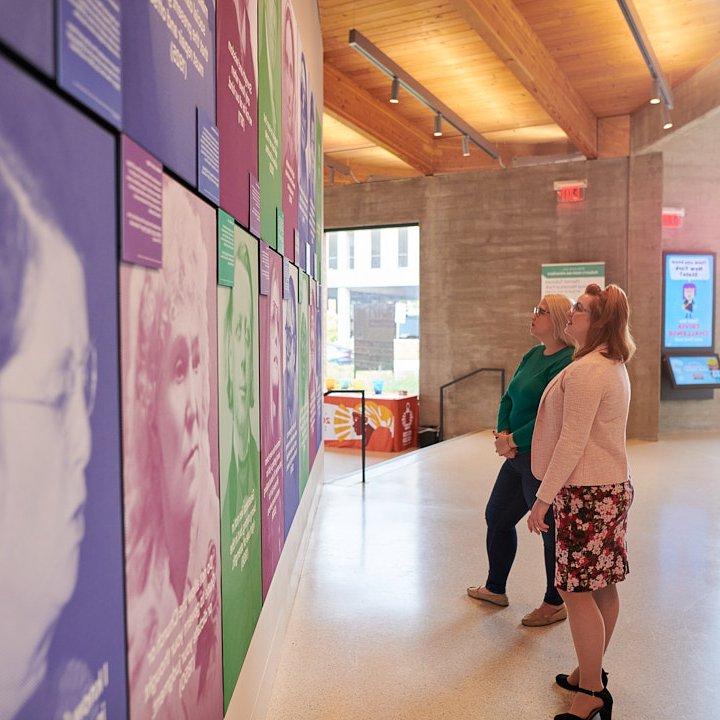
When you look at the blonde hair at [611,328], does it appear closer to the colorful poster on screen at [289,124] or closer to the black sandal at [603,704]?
the black sandal at [603,704]

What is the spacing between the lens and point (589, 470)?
2.21 meters

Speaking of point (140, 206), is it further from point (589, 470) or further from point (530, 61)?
point (530, 61)

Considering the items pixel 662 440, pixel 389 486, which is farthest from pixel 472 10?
pixel 662 440

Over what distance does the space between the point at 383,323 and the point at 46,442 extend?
10294mm

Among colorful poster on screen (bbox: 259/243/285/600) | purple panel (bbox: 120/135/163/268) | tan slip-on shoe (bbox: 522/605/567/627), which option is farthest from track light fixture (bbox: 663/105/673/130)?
purple panel (bbox: 120/135/163/268)

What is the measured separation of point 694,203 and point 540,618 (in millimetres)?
8248

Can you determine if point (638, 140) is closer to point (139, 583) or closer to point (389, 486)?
point (389, 486)

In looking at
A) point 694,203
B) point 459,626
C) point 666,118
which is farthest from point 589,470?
point 694,203

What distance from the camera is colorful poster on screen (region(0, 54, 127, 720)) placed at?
694 mm

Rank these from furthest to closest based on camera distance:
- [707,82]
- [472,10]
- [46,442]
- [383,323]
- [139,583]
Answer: [383,323]
[707,82]
[472,10]
[139,583]
[46,442]

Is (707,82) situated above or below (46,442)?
above

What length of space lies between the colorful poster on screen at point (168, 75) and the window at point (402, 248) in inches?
351

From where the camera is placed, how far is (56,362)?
79cm

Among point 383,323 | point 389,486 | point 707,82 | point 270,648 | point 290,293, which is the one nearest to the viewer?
point 270,648
